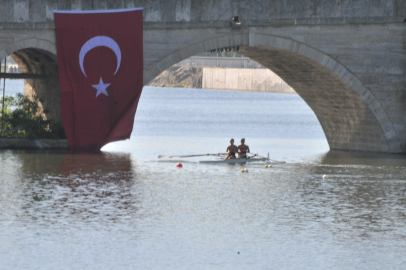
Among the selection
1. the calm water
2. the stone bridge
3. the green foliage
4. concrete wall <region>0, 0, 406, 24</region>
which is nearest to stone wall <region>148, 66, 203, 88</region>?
the stone bridge

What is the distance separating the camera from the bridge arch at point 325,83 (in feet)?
110

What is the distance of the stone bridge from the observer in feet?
107

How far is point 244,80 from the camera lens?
137875 mm

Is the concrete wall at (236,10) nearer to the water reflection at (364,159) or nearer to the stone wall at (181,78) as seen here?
the water reflection at (364,159)

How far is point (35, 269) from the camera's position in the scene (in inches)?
584

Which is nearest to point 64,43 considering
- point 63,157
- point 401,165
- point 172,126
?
point 63,157

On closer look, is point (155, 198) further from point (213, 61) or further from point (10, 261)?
point (213, 61)

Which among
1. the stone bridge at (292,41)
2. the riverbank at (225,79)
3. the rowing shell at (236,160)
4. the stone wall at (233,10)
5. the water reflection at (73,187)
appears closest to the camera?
the water reflection at (73,187)

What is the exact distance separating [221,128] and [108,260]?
41962mm

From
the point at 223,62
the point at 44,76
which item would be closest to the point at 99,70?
the point at 44,76

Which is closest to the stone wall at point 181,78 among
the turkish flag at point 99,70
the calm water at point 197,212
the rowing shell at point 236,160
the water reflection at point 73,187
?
the calm water at point 197,212

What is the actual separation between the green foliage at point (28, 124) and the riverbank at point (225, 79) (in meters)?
93.2

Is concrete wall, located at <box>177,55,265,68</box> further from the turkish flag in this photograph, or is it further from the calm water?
the calm water

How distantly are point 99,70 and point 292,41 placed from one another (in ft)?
26.1
